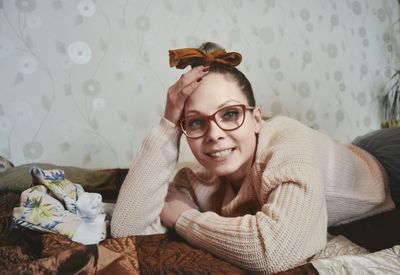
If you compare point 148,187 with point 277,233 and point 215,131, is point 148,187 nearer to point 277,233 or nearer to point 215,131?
point 215,131

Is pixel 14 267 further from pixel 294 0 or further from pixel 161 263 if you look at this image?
pixel 294 0

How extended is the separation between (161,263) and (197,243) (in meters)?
0.13

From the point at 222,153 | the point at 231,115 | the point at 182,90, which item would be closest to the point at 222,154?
the point at 222,153

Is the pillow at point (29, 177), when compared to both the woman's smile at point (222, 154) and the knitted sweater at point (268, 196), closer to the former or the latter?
the knitted sweater at point (268, 196)

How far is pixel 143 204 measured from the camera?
2.86ft

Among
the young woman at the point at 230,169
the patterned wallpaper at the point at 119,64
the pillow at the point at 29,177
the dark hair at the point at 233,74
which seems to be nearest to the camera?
the young woman at the point at 230,169

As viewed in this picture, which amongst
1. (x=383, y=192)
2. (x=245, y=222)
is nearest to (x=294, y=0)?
(x=383, y=192)

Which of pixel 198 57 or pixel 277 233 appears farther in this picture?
pixel 198 57

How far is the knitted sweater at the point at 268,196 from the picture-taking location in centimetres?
64

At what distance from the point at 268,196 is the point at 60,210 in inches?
20.6

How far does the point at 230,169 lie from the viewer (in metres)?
0.89

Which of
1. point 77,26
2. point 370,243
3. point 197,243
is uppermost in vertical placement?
point 77,26

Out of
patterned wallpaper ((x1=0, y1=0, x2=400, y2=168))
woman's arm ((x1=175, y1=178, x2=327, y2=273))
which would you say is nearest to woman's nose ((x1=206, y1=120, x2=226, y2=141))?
woman's arm ((x1=175, y1=178, x2=327, y2=273))

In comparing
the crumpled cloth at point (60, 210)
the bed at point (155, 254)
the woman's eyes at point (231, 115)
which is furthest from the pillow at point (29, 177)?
the woman's eyes at point (231, 115)
